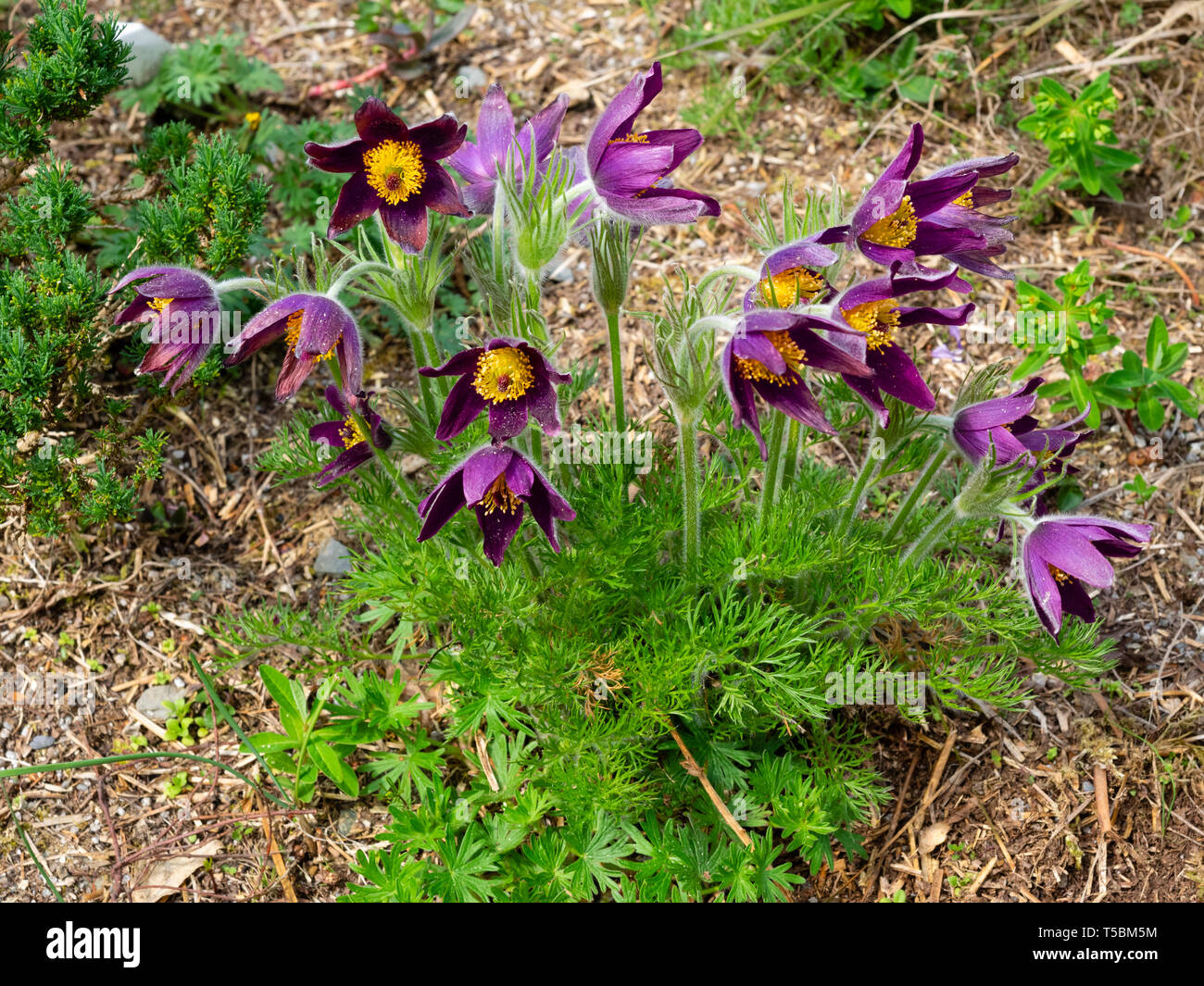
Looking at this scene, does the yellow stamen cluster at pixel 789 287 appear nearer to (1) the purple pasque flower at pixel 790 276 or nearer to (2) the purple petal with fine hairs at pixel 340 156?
(1) the purple pasque flower at pixel 790 276

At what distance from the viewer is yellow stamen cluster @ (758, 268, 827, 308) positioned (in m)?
1.93

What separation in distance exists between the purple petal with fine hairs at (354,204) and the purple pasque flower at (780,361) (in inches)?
30.7

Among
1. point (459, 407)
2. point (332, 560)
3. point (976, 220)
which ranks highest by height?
point (976, 220)

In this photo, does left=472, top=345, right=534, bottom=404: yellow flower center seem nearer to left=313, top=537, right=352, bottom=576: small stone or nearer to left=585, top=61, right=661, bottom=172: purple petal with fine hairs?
left=585, top=61, right=661, bottom=172: purple petal with fine hairs

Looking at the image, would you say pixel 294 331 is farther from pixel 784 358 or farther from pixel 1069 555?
pixel 1069 555

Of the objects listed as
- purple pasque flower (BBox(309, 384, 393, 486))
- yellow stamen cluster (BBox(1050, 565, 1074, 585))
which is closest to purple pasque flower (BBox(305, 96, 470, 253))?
purple pasque flower (BBox(309, 384, 393, 486))

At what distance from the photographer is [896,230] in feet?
6.46

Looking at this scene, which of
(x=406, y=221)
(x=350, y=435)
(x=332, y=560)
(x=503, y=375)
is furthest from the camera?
(x=332, y=560)

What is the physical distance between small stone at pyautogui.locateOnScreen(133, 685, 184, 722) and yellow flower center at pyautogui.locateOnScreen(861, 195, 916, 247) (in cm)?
226

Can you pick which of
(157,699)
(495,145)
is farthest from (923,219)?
(157,699)

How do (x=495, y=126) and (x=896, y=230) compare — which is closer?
(x=896, y=230)

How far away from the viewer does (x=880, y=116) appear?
385 cm

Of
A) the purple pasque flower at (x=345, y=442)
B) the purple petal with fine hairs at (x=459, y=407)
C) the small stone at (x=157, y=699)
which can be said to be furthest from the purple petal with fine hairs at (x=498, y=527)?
the small stone at (x=157, y=699)

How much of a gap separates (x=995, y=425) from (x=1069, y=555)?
309mm
